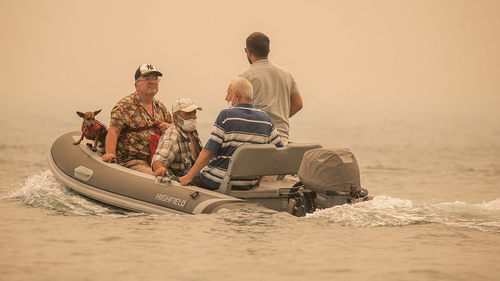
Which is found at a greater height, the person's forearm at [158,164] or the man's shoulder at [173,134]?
the man's shoulder at [173,134]

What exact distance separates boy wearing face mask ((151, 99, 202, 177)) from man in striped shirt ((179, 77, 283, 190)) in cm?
26

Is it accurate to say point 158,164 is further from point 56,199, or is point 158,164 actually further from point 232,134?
point 56,199

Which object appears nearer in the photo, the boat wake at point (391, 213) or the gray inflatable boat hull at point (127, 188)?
the boat wake at point (391, 213)

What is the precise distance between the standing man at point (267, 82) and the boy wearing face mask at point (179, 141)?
599mm

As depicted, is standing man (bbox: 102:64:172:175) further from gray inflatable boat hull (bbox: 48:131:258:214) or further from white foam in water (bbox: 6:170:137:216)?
white foam in water (bbox: 6:170:137:216)

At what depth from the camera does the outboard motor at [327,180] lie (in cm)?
443

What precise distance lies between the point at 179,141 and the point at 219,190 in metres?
0.50

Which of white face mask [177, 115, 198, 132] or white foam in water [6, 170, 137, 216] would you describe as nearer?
white face mask [177, 115, 198, 132]

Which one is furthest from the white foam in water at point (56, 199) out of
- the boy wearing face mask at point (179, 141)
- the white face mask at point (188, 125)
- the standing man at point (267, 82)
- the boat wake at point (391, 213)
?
the standing man at point (267, 82)

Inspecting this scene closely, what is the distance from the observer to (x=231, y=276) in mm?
3588

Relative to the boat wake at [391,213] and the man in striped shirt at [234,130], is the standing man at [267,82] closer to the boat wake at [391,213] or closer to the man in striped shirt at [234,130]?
the man in striped shirt at [234,130]

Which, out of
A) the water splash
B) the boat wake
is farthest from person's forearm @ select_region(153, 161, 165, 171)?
the water splash

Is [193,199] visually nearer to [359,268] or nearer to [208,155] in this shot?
[208,155]

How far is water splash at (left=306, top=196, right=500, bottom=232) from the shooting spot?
4477 mm
